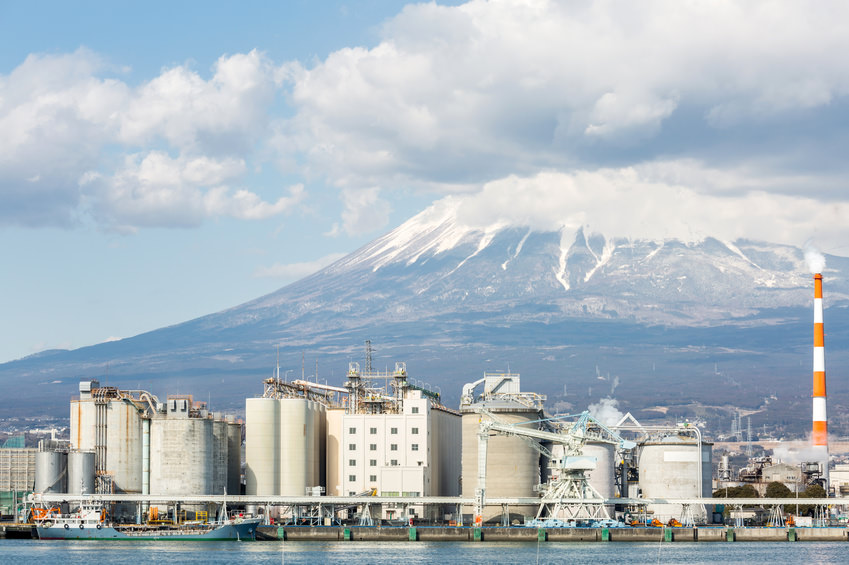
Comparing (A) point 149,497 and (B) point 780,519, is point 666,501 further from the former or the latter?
(A) point 149,497

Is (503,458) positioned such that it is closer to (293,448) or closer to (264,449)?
(293,448)

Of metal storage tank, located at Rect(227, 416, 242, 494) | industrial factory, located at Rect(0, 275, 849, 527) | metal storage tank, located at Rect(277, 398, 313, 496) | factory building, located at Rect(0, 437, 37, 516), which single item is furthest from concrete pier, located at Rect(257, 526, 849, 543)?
factory building, located at Rect(0, 437, 37, 516)

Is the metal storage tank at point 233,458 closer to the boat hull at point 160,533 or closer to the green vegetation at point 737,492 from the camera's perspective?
the boat hull at point 160,533

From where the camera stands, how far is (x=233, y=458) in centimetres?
A: 13012

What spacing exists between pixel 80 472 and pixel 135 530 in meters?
10.1

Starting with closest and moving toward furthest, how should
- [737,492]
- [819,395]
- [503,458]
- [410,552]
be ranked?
[410,552]
[503,458]
[819,395]
[737,492]

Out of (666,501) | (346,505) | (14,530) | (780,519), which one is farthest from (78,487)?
(780,519)

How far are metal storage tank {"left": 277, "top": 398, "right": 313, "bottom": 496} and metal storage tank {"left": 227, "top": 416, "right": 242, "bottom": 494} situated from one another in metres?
5.96

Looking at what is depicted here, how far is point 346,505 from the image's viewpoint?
121312 millimetres

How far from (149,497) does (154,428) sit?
876 centimetres

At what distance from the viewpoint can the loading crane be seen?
112875 mm

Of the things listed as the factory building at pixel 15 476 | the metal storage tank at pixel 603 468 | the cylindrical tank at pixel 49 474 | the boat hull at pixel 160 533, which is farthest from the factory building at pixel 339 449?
the factory building at pixel 15 476

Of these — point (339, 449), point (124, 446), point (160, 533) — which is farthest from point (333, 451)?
point (160, 533)

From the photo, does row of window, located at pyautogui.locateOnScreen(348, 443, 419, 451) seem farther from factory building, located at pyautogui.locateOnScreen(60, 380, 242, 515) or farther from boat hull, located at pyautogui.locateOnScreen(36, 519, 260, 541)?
boat hull, located at pyautogui.locateOnScreen(36, 519, 260, 541)
